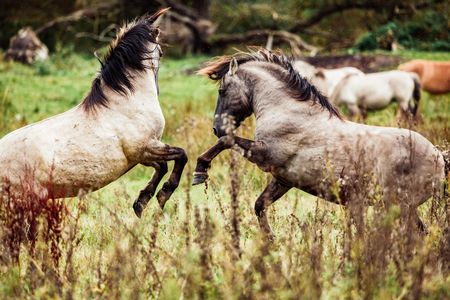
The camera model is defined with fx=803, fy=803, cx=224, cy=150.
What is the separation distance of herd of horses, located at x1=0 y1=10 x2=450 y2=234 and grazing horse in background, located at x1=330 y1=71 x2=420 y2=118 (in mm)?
8613

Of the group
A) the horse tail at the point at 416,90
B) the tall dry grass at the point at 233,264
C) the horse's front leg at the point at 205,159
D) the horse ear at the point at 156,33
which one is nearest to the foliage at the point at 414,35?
the horse tail at the point at 416,90

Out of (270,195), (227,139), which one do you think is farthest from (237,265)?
(270,195)

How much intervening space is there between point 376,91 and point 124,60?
29.9 feet

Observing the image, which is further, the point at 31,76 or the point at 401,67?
the point at 31,76

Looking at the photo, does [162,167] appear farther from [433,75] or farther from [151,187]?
[433,75]

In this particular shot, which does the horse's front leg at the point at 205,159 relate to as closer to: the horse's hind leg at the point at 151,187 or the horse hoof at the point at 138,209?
the horse's hind leg at the point at 151,187

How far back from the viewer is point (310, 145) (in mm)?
6281

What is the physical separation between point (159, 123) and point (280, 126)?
1113 mm

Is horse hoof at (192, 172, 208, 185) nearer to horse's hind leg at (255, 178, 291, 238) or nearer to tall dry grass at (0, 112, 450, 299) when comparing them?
horse's hind leg at (255, 178, 291, 238)

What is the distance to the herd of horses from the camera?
6156mm

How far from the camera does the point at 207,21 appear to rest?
93.4 feet

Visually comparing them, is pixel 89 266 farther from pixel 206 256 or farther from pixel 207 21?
pixel 207 21

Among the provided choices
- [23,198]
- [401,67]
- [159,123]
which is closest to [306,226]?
[23,198]

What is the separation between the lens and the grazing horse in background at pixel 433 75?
1627 cm
